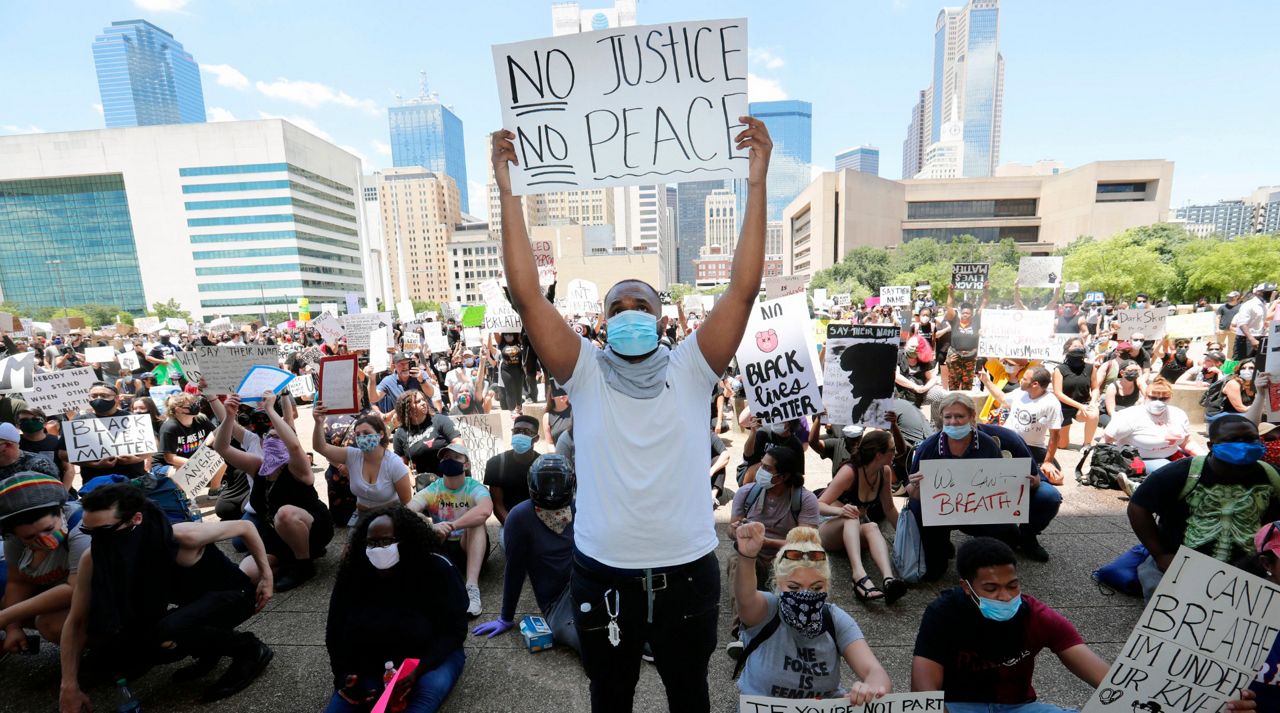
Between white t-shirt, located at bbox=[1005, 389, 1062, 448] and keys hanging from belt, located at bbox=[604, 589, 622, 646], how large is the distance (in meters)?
5.51

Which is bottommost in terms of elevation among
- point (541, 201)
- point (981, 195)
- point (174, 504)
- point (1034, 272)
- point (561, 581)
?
point (561, 581)

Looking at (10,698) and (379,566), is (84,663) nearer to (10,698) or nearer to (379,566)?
(10,698)

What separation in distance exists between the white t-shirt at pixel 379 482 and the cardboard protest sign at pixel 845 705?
133 inches

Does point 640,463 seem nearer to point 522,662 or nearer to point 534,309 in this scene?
point 534,309

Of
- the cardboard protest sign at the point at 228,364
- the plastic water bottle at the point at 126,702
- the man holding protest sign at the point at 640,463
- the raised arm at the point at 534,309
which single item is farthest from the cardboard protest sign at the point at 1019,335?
the plastic water bottle at the point at 126,702

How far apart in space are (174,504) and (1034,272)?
49.1ft

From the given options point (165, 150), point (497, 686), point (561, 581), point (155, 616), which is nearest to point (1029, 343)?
point (561, 581)

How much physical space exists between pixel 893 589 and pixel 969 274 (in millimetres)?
9686

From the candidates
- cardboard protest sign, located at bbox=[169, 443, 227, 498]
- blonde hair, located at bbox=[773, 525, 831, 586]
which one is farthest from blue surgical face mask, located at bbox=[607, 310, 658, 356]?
cardboard protest sign, located at bbox=[169, 443, 227, 498]

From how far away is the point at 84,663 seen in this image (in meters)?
3.46

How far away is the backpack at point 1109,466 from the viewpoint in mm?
5715

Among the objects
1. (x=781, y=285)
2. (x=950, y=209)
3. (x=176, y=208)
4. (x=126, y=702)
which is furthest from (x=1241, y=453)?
(x=176, y=208)

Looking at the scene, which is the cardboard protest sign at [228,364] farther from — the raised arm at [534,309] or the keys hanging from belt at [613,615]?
the keys hanging from belt at [613,615]

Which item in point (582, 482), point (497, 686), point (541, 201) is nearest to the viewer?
point (582, 482)
